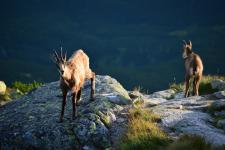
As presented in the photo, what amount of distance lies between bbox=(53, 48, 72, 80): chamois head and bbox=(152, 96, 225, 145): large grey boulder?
3.49 metres

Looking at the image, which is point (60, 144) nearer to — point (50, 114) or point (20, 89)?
point (50, 114)

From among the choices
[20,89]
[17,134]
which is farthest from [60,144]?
[20,89]

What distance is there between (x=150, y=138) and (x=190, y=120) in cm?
227

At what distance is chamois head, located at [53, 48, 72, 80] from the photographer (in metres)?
15.1

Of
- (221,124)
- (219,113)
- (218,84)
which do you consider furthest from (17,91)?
(221,124)

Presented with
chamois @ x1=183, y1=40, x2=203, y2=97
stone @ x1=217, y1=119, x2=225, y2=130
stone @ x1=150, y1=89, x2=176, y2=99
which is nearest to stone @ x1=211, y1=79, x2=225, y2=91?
chamois @ x1=183, y1=40, x2=203, y2=97

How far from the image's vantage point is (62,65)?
601 inches

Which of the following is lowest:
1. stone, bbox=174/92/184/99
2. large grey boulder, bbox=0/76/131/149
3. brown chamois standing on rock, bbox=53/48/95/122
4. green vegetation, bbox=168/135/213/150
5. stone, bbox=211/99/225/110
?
green vegetation, bbox=168/135/213/150

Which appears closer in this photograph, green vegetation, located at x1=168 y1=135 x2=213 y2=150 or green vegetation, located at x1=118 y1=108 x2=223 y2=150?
green vegetation, located at x1=168 y1=135 x2=213 y2=150

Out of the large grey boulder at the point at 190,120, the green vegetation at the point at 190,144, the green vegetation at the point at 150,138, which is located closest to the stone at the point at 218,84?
the large grey boulder at the point at 190,120

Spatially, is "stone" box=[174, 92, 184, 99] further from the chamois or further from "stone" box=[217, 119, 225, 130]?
"stone" box=[217, 119, 225, 130]

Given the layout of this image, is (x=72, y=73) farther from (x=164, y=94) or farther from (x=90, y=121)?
(x=164, y=94)

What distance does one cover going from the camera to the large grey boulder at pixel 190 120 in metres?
15.7

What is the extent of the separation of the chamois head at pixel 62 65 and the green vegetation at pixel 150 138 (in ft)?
8.26
